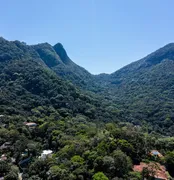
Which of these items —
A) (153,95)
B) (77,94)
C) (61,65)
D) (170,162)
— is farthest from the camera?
(61,65)

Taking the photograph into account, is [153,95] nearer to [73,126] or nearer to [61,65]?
[61,65]

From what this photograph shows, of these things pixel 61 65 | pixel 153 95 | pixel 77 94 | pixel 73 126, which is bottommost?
pixel 73 126

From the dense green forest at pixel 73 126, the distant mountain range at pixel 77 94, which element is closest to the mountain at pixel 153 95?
the distant mountain range at pixel 77 94

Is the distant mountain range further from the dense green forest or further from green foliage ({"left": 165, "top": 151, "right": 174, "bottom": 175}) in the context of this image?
green foliage ({"left": 165, "top": 151, "right": 174, "bottom": 175})

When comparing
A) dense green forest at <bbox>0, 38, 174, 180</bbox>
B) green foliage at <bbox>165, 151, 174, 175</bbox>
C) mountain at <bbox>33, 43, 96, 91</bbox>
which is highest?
mountain at <bbox>33, 43, 96, 91</bbox>

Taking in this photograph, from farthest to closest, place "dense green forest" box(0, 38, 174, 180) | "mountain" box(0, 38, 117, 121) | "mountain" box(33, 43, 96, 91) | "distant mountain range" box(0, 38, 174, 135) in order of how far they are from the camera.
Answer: "mountain" box(33, 43, 96, 91)
"distant mountain range" box(0, 38, 174, 135)
"mountain" box(0, 38, 117, 121)
"dense green forest" box(0, 38, 174, 180)

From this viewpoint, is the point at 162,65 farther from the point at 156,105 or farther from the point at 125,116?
the point at 125,116

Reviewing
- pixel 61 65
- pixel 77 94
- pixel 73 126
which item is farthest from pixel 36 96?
pixel 61 65

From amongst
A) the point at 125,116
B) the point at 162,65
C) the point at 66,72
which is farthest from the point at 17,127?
the point at 162,65

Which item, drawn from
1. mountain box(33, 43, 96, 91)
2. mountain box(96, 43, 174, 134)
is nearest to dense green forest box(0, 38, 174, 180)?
mountain box(96, 43, 174, 134)

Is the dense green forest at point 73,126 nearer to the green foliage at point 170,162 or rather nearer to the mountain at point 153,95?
the green foliage at point 170,162
